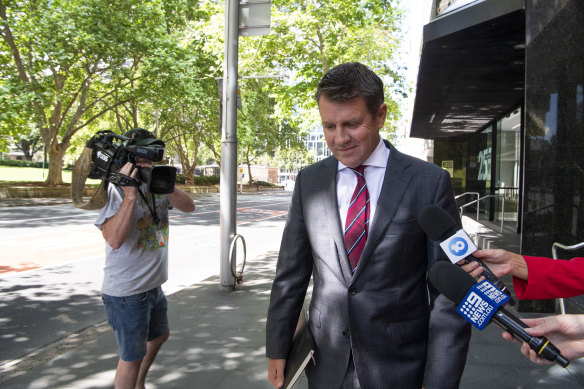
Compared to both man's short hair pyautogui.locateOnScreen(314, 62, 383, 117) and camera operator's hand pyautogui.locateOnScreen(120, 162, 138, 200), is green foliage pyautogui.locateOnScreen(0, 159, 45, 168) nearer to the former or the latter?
camera operator's hand pyautogui.locateOnScreen(120, 162, 138, 200)

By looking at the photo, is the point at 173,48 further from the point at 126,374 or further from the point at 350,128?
the point at 350,128

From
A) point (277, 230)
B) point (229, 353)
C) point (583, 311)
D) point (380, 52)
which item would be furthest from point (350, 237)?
point (380, 52)

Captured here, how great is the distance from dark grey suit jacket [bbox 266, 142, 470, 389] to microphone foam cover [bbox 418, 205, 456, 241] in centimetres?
26

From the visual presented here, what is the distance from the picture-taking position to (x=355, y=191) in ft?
6.49

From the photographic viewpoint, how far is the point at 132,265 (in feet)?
9.39

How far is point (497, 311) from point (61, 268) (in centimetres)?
859

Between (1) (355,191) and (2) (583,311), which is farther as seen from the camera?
(2) (583,311)

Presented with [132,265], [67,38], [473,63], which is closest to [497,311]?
[132,265]

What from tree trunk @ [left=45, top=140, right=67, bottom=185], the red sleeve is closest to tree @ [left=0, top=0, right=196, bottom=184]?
tree trunk @ [left=45, top=140, right=67, bottom=185]

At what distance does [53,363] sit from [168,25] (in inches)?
904

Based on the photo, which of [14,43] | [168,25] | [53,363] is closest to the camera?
[53,363]

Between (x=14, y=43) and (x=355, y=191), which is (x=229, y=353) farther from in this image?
(x=14, y=43)

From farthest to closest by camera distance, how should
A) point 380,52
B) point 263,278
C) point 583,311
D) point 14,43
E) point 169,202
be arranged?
point 14,43 → point 380,52 → point 263,278 → point 583,311 → point 169,202

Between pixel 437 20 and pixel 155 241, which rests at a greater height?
pixel 437 20
